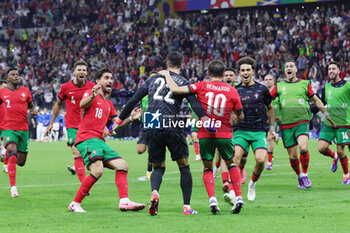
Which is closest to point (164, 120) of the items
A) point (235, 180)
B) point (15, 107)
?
point (235, 180)

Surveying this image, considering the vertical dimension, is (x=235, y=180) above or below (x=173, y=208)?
above

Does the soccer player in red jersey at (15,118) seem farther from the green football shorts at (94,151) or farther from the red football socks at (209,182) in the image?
the red football socks at (209,182)

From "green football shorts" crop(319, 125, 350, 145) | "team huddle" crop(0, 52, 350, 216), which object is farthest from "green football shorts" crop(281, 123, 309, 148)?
"green football shorts" crop(319, 125, 350, 145)

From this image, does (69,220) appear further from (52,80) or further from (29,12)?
(29,12)

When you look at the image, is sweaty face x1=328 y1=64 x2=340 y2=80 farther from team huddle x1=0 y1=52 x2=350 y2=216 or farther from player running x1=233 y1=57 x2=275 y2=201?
player running x1=233 y1=57 x2=275 y2=201

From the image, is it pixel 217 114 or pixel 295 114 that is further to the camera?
pixel 295 114

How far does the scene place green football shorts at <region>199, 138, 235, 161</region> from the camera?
341 inches

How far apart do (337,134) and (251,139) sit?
3.12m

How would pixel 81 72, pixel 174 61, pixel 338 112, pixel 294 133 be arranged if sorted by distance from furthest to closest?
pixel 338 112, pixel 294 133, pixel 81 72, pixel 174 61

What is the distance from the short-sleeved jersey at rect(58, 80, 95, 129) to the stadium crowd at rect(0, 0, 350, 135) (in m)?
21.2

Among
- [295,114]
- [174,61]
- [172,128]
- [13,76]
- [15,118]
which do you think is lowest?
[295,114]

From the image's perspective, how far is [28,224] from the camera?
7.87 meters

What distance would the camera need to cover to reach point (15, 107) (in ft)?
41.1

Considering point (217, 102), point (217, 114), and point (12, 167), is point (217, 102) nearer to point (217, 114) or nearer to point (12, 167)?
point (217, 114)
